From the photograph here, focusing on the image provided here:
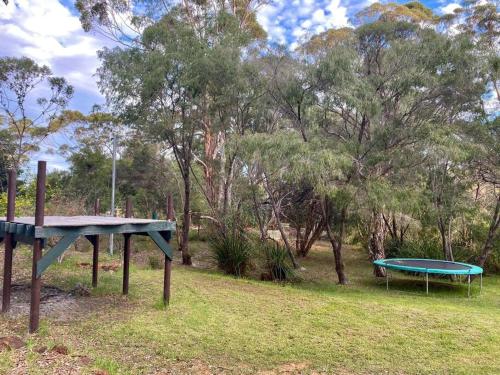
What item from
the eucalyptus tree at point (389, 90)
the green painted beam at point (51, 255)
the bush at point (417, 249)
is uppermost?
the eucalyptus tree at point (389, 90)

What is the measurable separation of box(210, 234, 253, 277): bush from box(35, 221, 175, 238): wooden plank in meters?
3.43

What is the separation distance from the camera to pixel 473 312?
634 cm

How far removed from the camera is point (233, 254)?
359 inches

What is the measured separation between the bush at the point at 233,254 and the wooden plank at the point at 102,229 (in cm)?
343

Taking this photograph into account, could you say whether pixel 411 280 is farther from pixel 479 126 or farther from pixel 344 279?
pixel 479 126

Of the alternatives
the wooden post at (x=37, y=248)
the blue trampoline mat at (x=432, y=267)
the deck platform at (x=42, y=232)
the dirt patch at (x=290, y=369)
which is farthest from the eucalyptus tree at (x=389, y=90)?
the wooden post at (x=37, y=248)

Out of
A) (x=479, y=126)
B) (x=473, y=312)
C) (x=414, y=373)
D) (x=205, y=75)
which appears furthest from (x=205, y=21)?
(x=414, y=373)

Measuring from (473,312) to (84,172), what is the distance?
15617 millimetres

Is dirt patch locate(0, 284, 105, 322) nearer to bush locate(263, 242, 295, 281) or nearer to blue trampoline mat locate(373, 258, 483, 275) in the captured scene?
bush locate(263, 242, 295, 281)

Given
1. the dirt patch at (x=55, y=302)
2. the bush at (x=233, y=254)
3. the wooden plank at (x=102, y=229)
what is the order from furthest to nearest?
the bush at (x=233, y=254), the dirt patch at (x=55, y=302), the wooden plank at (x=102, y=229)

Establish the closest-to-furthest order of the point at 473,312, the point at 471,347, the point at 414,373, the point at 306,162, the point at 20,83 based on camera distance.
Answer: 1. the point at 414,373
2. the point at 471,347
3. the point at 473,312
4. the point at 306,162
5. the point at 20,83

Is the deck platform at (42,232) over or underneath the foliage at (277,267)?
over

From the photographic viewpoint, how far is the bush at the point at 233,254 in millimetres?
9062

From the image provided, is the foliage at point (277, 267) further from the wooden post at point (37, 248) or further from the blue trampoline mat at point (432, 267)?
the wooden post at point (37, 248)
